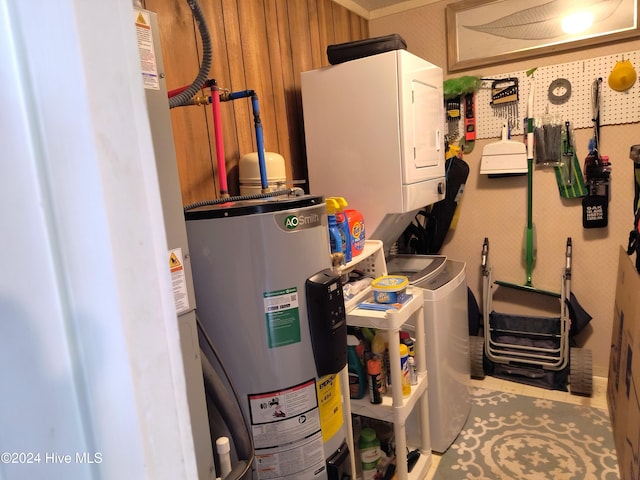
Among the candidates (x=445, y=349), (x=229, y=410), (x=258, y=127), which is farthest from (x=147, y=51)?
(x=445, y=349)

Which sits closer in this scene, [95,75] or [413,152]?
[95,75]

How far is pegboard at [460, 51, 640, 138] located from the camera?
7.54 ft

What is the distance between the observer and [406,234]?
9.28ft

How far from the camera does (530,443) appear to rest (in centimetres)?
206

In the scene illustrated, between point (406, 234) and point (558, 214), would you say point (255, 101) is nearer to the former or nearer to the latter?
point (406, 234)

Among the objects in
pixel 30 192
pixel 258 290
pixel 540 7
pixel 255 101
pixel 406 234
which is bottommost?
pixel 406 234

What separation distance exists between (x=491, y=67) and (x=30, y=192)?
2.76 meters

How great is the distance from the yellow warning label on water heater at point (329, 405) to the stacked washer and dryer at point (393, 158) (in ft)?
2.50

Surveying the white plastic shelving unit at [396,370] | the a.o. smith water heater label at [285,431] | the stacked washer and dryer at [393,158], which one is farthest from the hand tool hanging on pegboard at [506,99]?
the a.o. smith water heater label at [285,431]

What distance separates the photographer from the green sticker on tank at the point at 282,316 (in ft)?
3.63

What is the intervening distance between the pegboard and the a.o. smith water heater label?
2.13 m

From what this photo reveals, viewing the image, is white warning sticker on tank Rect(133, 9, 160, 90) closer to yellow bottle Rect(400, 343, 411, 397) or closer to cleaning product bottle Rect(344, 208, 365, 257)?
cleaning product bottle Rect(344, 208, 365, 257)

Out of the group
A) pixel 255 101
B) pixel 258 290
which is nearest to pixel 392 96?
pixel 255 101

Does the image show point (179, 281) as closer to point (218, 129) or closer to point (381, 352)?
point (218, 129)
